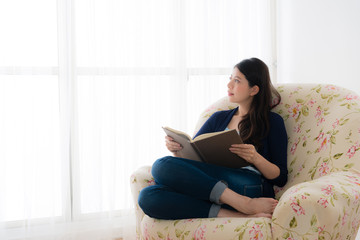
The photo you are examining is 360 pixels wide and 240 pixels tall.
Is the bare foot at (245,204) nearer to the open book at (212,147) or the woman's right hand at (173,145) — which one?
the open book at (212,147)

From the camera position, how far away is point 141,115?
2.72m

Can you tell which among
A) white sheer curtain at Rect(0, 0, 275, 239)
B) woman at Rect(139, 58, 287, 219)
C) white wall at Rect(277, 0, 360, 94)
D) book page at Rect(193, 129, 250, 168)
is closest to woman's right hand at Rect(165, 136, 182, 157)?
woman at Rect(139, 58, 287, 219)

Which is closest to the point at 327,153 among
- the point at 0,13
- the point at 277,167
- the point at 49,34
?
the point at 277,167

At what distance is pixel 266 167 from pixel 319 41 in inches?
46.7

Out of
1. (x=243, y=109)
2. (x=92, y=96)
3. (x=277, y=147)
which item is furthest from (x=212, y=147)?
(x=92, y=96)

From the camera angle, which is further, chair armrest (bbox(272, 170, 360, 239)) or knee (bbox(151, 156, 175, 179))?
knee (bbox(151, 156, 175, 179))

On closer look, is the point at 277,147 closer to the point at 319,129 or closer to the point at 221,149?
the point at 319,129

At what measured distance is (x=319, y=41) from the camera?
2547 mm

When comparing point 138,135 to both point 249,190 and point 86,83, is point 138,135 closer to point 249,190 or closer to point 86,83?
point 86,83

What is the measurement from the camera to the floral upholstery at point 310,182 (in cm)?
127

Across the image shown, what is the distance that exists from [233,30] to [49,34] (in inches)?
50.2

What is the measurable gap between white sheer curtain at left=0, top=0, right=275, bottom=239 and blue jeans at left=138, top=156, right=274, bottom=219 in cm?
104

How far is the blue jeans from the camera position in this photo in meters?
1.53

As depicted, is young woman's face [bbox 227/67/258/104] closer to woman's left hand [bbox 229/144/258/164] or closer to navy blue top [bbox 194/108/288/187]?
navy blue top [bbox 194/108/288/187]
